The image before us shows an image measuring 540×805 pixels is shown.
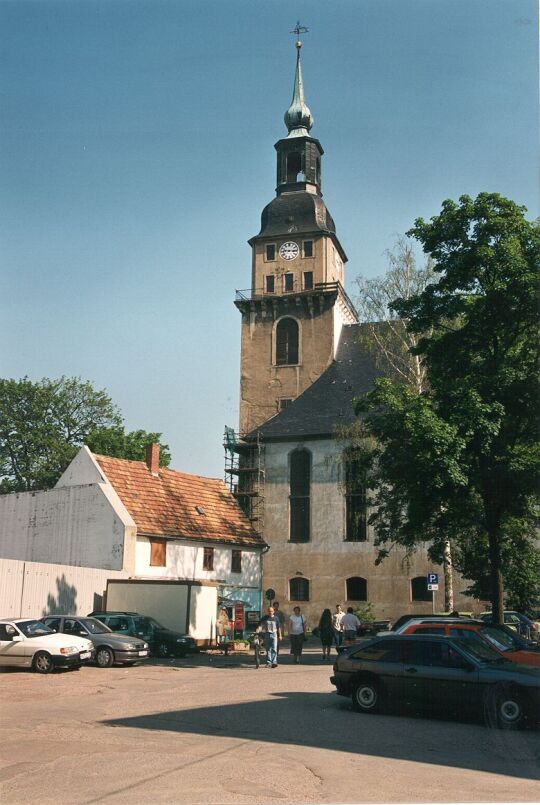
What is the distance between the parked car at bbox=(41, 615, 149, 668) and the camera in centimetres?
2278

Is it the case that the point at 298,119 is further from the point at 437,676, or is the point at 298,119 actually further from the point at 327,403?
the point at 437,676

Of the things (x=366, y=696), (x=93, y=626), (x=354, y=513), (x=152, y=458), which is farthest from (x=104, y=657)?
(x=354, y=513)

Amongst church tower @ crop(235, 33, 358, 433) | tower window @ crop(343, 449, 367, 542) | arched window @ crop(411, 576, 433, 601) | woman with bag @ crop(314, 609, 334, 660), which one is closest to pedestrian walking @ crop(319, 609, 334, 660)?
woman with bag @ crop(314, 609, 334, 660)

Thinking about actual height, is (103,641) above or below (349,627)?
below

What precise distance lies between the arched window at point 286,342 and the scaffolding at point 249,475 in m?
6.97

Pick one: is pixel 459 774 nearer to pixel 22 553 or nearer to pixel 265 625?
A: pixel 265 625

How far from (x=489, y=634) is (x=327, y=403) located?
113 ft

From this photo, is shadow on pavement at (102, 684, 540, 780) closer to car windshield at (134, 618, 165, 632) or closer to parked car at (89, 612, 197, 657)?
parked car at (89, 612, 197, 657)

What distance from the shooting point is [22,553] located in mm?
39281

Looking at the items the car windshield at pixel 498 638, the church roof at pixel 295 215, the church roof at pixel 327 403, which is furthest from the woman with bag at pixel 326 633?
the church roof at pixel 295 215

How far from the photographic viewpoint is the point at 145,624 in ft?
90.5

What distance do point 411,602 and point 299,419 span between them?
12.5m

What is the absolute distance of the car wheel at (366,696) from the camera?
13805mm

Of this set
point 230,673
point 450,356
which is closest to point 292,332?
point 450,356
